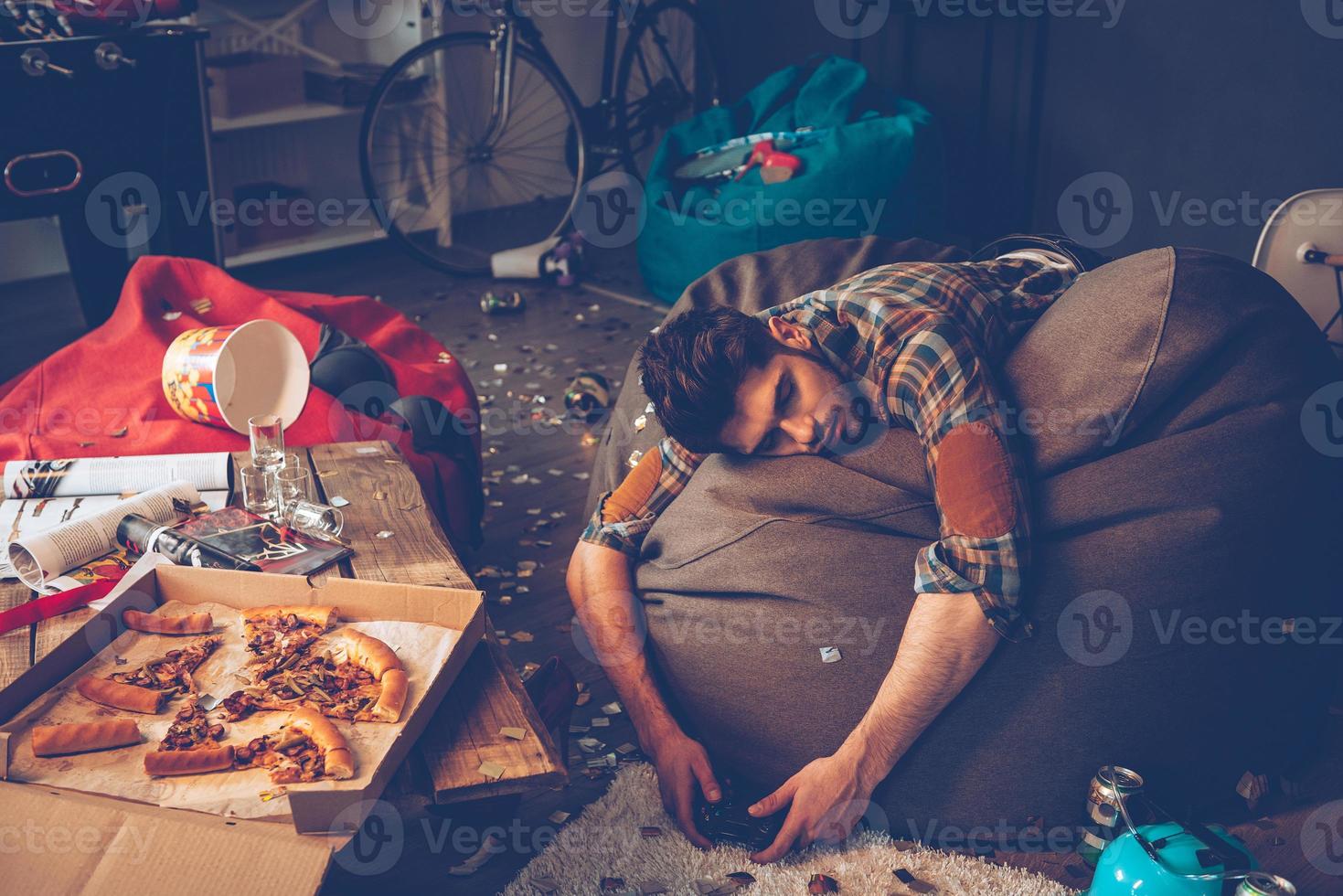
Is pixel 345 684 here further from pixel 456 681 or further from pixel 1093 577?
pixel 1093 577

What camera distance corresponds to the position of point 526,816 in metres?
1.76

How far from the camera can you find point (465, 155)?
173 inches

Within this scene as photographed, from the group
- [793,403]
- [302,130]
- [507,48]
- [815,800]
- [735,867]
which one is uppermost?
[507,48]

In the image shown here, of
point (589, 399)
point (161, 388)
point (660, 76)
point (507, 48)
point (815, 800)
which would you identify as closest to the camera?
point (815, 800)

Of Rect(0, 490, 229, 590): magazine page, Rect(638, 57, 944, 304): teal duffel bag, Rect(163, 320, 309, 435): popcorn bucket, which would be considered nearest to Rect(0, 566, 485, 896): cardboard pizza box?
Rect(0, 490, 229, 590): magazine page

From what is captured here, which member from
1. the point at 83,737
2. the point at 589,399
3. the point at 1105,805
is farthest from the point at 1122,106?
the point at 83,737

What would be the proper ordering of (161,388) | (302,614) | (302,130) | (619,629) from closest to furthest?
1. (302,614)
2. (619,629)
3. (161,388)
4. (302,130)

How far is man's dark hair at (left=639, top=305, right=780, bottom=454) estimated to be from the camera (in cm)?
165

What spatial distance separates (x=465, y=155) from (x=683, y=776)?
318 cm

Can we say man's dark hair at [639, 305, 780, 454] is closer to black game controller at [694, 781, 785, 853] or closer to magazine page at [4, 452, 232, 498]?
black game controller at [694, 781, 785, 853]

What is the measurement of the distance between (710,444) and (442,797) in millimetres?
730

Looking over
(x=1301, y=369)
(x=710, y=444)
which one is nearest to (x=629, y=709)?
(x=710, y=444)

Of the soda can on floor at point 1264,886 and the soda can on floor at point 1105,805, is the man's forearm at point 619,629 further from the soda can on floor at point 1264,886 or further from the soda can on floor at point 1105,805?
the soda can on floor at point 1264,886

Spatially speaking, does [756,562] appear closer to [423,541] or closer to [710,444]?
[710,444]
